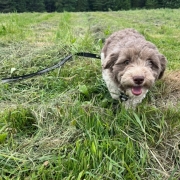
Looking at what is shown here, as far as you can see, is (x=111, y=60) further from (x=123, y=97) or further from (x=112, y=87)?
(x=123, y=97)

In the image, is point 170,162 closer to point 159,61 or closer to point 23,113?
point 159,61

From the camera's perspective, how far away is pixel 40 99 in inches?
158

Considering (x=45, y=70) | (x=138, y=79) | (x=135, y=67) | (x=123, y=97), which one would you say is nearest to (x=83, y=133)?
(x=138, y=79)

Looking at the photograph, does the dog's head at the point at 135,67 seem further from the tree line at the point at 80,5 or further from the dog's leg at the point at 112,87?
the tree line at the point at 80,5

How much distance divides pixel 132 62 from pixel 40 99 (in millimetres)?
1398

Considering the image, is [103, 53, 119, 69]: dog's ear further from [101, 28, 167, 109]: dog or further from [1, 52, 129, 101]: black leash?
[1, 52, 129, 101]: black leash

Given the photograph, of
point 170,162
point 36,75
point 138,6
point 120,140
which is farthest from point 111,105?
point 138,6

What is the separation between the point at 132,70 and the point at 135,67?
9 cm

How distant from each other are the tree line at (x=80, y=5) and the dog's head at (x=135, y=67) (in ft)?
157

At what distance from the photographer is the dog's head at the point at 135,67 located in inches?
129

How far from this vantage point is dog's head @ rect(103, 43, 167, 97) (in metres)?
3.27

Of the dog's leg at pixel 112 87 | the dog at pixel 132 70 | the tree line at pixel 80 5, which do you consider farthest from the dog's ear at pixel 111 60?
the tree line at pixel 80 5

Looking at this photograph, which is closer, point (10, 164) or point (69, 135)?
point (10, 164)

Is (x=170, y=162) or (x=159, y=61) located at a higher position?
(x=159, y=61)
